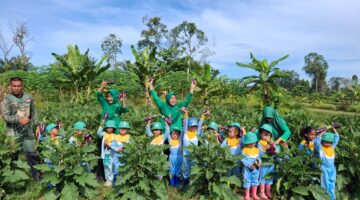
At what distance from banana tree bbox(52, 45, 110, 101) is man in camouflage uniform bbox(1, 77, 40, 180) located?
10.1 metres

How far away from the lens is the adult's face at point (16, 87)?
5.16 metres

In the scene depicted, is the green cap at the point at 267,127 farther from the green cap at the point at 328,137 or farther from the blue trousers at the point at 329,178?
the blue trousers at the point at 329,178

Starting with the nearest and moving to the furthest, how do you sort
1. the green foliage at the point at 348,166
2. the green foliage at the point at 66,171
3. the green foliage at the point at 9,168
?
the green foliage at the point at 66,171, the green foliage at the point at 9,168, the green foliage at the point at 348,166

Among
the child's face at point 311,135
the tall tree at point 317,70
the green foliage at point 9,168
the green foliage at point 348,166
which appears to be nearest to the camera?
the green foliage at point 9,168

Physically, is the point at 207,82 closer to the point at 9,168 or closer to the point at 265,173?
the point at 265,173

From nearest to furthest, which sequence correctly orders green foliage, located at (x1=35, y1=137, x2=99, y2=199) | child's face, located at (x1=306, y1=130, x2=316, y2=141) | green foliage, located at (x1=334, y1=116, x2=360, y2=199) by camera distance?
green foliage, located at (x1=35, y1=137, x2=99, y2=199)
green foliage, located at (x1=334, y1=116, x2=360, y2=199)
child's face, located at (x1=306, y1=130, x2=316, y2=141)

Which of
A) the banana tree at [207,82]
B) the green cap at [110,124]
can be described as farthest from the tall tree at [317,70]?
the green cap at [110,124]

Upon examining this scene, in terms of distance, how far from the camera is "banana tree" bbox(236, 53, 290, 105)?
8.88m

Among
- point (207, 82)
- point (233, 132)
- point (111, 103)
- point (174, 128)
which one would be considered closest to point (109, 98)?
point (111, 103)

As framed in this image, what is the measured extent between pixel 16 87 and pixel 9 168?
1.37m

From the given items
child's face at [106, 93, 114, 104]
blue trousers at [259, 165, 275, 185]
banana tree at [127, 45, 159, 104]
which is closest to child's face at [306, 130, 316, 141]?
blue trousers at [259, 165, 275, 185]

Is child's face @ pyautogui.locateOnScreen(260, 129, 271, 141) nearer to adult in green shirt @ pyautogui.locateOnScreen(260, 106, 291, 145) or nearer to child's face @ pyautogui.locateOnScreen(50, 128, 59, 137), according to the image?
adult in green shirt @ pyautogui.locateOnScreen(260, 106, 291, 145)

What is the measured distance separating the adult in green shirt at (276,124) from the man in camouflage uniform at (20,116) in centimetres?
415

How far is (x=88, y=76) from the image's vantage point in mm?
15773
